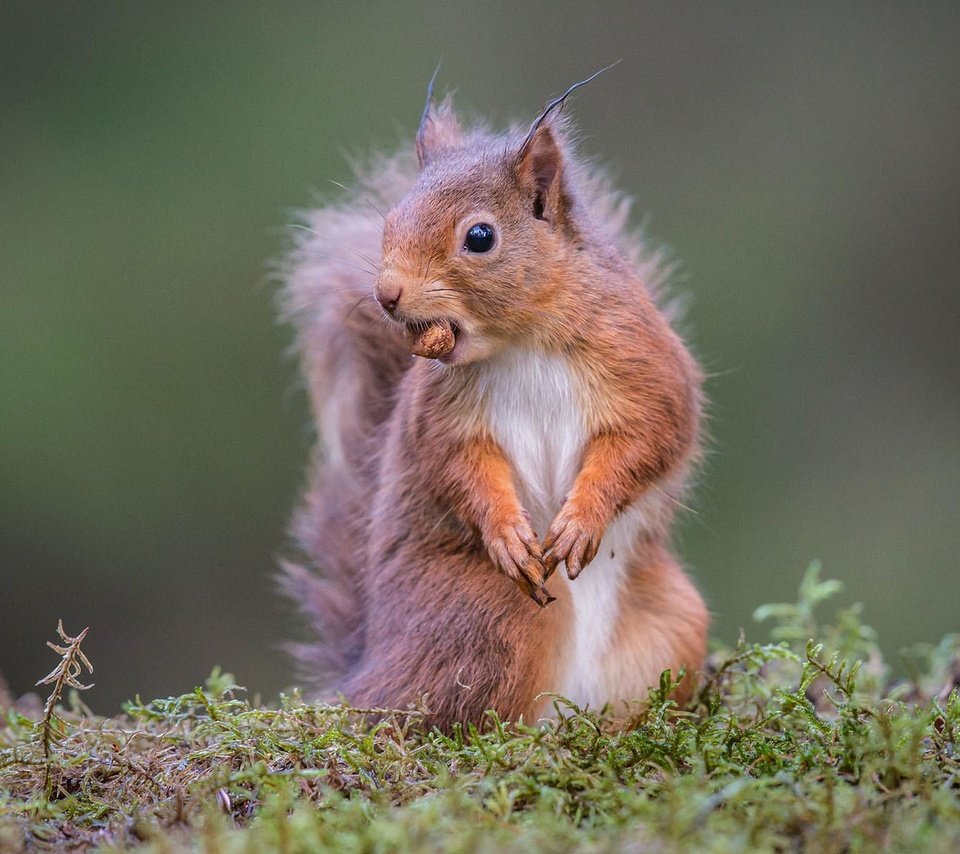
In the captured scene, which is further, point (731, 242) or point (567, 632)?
point (731, 242)

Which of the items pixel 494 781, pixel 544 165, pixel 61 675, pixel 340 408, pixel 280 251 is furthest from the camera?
pixel 280 251

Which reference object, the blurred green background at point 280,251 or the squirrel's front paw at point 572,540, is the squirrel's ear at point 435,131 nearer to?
the squirrel's front paw at point 572,540

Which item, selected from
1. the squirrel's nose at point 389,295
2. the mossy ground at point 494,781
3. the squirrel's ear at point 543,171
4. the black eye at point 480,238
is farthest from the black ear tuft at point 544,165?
the mossy ground at point 494,781

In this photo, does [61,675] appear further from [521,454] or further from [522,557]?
[521,454]

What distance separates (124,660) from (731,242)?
118 inches

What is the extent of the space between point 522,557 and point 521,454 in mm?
247

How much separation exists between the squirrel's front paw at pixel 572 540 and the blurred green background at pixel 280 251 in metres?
2.64

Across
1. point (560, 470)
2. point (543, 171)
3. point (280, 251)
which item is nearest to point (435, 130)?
point (543, 171)

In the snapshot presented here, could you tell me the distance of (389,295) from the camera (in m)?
1.93

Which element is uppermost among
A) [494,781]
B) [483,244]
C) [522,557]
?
[483,244]

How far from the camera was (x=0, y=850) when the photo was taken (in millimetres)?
1401

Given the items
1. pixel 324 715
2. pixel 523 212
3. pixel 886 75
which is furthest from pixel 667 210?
pixel 324 715

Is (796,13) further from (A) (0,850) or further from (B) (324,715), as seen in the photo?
(A) (0,850)

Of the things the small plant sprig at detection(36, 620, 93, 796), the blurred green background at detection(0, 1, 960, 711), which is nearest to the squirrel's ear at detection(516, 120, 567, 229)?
the small plant sprig at detection(36, 620, 93, 796)
